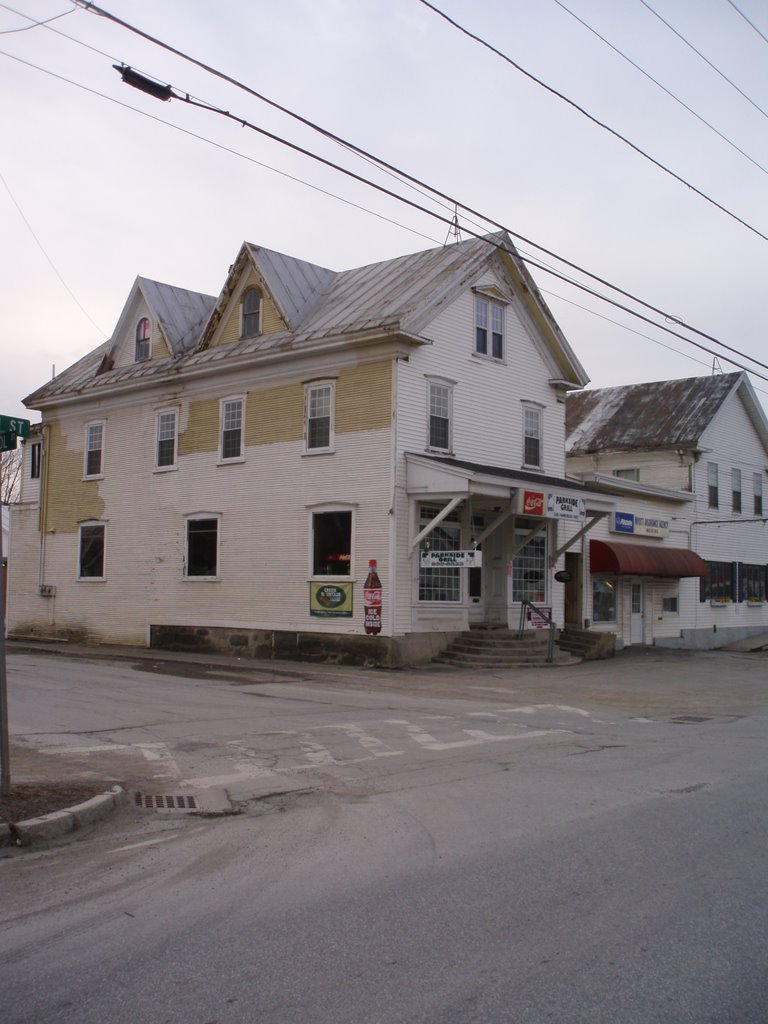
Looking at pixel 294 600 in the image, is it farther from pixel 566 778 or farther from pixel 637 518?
pixel 566 778

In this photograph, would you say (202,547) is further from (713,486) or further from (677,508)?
(713,486)

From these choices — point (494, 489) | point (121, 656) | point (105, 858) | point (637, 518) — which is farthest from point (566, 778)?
point (637, 518)

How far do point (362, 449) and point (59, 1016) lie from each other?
19440mm

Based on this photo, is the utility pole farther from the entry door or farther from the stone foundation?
the entry door

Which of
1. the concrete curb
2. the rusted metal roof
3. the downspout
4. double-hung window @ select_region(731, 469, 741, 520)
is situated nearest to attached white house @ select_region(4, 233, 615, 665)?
the downspout

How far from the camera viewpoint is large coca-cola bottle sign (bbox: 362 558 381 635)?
74.3 feet

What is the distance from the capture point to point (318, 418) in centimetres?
2458

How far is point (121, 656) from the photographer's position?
2536 centimetres

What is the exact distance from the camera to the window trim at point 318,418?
24109 mm

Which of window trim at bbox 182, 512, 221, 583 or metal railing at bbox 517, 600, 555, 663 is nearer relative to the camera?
metal railing at bbox 517, 600, 555, 663

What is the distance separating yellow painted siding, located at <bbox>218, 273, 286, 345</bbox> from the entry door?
1376 centimetres

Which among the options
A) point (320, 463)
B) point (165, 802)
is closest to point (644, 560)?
point (320, 463)

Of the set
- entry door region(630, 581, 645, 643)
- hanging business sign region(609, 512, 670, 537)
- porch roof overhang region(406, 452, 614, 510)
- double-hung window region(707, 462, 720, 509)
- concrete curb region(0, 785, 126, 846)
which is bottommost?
concrete curb region(0, 785, 126, 846)

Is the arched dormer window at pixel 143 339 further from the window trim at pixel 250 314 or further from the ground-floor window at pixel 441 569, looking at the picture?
the ground-floor window at pixel 441 569
